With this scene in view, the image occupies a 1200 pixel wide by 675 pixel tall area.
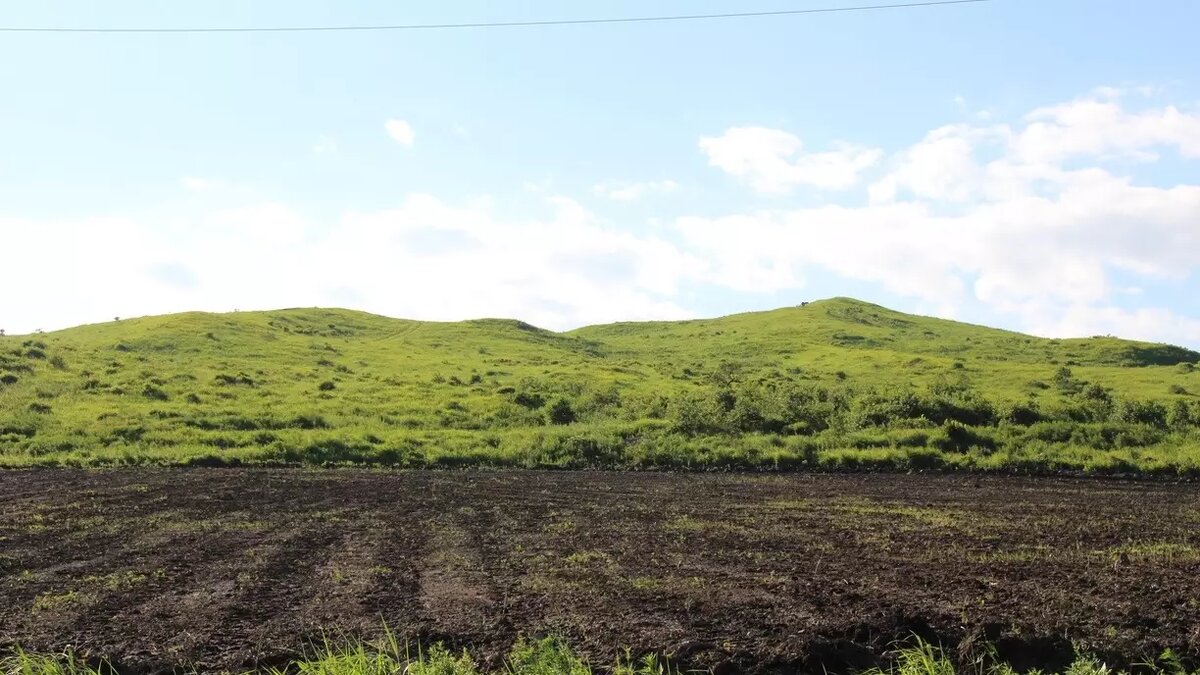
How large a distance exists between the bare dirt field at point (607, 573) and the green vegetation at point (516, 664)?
256 mm

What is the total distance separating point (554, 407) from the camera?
130ft

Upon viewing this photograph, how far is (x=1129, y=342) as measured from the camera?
7831 cm

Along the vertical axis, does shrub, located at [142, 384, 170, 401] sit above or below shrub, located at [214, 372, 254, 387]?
below

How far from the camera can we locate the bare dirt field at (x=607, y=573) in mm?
8695

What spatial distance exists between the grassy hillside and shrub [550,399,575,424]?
9 cm

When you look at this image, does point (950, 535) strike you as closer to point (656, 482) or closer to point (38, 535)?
point (656, 482)

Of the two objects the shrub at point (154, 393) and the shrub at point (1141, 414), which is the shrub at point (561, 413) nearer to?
the shrub at point (154, 393)

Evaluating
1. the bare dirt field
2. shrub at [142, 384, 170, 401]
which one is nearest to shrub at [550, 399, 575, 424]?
the bare dirt field

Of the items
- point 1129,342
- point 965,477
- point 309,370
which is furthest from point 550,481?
point 1129,342

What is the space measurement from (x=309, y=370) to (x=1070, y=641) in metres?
49.5

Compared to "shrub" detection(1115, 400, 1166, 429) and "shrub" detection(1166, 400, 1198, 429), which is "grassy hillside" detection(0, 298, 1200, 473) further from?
"shrub" detection(1166, 400, 1198, 429)

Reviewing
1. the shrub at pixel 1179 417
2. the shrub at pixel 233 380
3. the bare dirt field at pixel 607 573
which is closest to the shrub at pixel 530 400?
the shrub at pixel 233 380

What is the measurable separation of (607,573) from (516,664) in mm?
4229

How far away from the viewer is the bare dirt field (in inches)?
342
